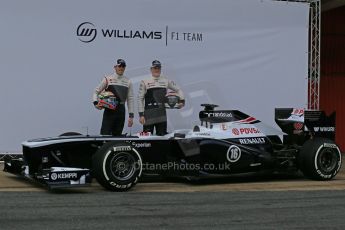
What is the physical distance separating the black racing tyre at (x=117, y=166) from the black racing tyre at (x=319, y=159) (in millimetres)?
3018

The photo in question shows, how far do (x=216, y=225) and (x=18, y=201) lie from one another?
2.65 meters

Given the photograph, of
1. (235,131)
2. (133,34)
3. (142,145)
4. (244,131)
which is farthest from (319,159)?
(133,34)

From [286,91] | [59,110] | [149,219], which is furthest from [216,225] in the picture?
[286,91]

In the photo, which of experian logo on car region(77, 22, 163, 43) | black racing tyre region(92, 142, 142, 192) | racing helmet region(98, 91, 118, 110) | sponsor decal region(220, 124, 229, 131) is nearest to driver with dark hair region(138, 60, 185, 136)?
racing helmet region(98, 91, 118, 110)

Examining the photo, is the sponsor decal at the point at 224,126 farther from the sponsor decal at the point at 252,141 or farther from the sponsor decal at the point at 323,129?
the sponsor decal at the point at 323,129

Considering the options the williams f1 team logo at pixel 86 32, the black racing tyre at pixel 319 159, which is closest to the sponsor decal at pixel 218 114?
the black racing tyre at pixel 319 159

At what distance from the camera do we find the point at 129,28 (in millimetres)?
13062

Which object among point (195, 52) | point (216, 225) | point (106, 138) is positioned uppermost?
point (195, 52)

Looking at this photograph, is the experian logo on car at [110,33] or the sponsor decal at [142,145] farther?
the experian logo on car at [110,33]

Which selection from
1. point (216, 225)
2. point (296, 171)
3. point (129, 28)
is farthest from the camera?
point (129, 28)

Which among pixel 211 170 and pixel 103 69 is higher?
pixel 103 69

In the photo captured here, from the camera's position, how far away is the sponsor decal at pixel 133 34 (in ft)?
41.7

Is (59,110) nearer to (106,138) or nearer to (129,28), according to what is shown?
(129,28)

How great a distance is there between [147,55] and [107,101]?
2.09 m
